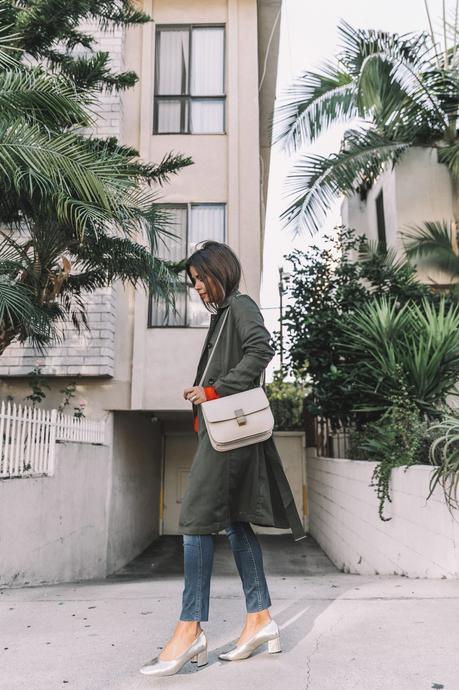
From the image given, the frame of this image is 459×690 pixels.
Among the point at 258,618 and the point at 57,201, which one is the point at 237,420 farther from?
the point at 57,201

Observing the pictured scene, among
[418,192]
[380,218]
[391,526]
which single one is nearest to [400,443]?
[391,526]

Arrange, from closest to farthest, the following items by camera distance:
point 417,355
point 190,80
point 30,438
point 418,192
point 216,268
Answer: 1. point 216,268
2. point 30,438
3. point 417,355
4. point 190,80
5. point 418,192

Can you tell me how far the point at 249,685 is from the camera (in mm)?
2451

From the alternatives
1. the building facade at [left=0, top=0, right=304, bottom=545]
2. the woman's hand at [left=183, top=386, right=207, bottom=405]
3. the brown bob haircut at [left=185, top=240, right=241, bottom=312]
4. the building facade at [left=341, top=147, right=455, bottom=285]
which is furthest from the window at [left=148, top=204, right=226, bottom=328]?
the woman's hand at [left=183, top=386, right=207, bottom=405]

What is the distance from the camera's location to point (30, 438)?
265 inches

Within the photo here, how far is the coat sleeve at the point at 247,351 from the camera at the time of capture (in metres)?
2.80

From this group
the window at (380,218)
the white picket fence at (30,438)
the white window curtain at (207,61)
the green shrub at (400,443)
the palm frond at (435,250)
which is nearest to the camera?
the green shrub at (400,443)

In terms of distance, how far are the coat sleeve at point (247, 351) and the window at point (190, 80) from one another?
886 cm

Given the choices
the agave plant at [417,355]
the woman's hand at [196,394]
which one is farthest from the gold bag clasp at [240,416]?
the agave plant at [417,355]

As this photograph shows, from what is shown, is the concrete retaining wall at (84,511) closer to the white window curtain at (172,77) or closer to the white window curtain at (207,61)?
the white window curtain at (172,77)

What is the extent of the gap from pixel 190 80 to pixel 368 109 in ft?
12.0

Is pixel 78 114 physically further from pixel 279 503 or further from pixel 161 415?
pixel 161 415

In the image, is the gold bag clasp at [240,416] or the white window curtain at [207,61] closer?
the gold bag clasp at [240,416]

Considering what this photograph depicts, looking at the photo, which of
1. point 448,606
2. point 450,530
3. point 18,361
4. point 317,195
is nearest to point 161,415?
point 18,361
